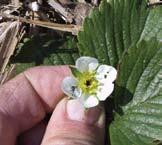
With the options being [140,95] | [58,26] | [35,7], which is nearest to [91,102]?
[140,95]

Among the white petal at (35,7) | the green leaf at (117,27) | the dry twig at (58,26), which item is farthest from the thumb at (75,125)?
the white petal at (35,7)

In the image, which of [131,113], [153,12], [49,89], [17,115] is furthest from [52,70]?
[153,12]

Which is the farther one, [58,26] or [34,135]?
[58,26]

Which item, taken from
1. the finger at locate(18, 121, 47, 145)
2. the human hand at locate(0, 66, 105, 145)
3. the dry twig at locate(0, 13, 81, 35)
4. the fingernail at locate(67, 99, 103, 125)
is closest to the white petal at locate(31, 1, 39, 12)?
the dry twig at locate(0, 13, 81, 35)

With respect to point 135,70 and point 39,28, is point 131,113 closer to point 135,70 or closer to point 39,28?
point 135,70

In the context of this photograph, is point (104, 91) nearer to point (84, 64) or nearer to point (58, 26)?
point (84, 64)

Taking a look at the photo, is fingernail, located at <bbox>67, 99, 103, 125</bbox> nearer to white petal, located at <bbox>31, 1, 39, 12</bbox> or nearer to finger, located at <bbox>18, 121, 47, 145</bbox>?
finger, located at <bbox>18, 121, 47, 145</bbox>
